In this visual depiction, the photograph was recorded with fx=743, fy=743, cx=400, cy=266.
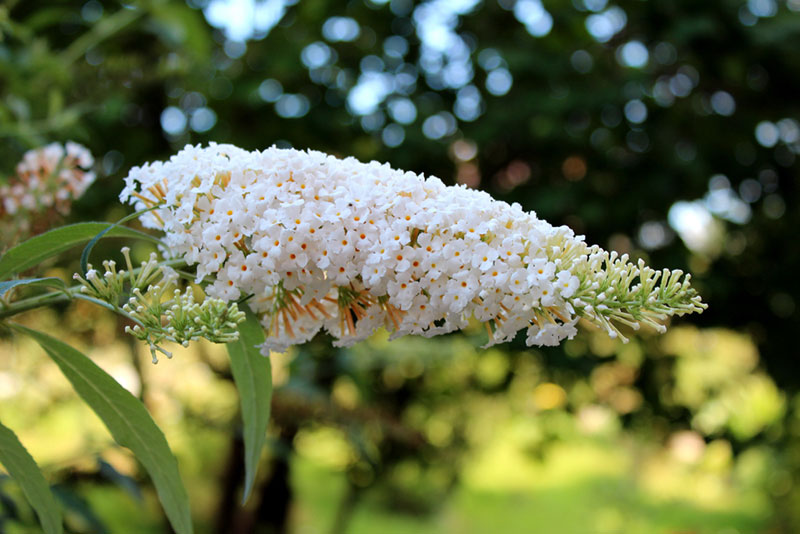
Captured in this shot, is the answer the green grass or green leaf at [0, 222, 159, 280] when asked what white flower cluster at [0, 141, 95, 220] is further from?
the green grass

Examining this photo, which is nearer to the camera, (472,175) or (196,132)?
(196,132)

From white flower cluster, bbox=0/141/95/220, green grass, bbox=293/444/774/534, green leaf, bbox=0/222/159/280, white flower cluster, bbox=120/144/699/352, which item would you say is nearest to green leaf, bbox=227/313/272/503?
white flower cluster, bbox=120/144/699/352

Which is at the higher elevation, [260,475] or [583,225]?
[583,225]

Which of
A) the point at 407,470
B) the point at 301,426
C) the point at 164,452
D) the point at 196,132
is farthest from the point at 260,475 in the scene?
the point at 164,452

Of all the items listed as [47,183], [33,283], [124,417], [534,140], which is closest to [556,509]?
[534,140]

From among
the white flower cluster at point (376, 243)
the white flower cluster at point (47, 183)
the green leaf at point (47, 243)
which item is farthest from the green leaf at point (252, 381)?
the white flower cluster at point (47, 183)

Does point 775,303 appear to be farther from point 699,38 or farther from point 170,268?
point 170,268
